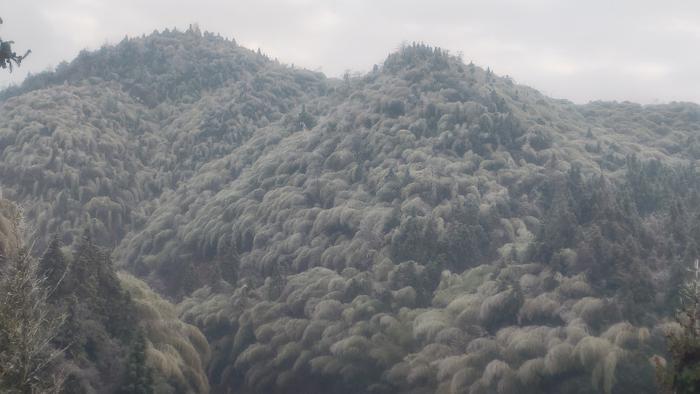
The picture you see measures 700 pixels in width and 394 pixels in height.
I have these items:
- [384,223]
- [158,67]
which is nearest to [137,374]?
[384,223]

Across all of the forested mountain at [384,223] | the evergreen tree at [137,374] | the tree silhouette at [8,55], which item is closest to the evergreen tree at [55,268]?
the forested mountain at [384,223]

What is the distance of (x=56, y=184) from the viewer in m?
43.4

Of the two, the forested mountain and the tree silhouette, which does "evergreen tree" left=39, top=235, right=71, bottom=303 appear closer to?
the forested mountain

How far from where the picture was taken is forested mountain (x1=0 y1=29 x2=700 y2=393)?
20.6m

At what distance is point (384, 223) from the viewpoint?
99.5 feet

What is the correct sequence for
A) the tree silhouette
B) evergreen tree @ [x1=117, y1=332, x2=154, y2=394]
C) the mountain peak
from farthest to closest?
the mountain peak → evergreen tree @ [x1=117, y1=332, x2=154, y2=394] → the tree silhouette

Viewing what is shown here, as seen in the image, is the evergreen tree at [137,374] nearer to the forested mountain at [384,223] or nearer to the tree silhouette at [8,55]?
the forested mountain at [384,223]

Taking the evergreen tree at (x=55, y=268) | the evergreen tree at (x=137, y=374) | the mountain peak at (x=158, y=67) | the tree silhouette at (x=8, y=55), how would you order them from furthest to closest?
1. the mountain peak at (x=158, y=67)
2. the evergreen tree at (x=55, y=268)
3. the evergreen tree at (x=137, y=374)
4. the tree silhouette at (x=8, y=55)

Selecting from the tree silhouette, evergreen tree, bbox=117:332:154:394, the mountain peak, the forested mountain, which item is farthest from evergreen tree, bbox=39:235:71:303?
the mountain peak

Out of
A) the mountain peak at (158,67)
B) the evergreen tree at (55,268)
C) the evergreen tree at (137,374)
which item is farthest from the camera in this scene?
the mountain peak at (158,67)

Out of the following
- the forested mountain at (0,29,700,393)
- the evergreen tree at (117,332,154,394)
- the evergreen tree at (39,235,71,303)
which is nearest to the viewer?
the evergreen tree at (117,332,154,394)

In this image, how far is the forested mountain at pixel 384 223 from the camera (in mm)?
20562

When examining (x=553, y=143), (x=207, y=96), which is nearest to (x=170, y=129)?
(x=207, y=96)

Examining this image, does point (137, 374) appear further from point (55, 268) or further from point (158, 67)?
point (158, 67)
